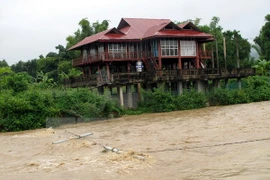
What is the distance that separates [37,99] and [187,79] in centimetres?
1269

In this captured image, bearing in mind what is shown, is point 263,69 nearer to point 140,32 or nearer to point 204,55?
point 204,55

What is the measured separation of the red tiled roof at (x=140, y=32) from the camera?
108 ft

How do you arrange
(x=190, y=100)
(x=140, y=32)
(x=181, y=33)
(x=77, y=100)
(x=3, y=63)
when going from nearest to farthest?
1. (x=77, y=100)
2. (x=190, y=100)
3. (x=181, y=33)
4. (x=140, y=32)
5. (x=3, y=63)

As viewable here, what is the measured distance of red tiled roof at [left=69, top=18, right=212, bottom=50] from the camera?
32875 mm

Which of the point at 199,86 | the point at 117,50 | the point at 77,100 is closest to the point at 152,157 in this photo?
the point at 77,100

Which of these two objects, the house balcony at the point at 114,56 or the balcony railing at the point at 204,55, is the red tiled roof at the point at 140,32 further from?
the balcony railing at the point at 204,55

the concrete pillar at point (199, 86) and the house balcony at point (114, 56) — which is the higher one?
the house balcony at point (114, 56)

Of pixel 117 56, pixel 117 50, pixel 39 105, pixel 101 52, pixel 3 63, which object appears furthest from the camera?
pixel 3 63

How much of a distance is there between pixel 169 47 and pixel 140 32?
11.6ft

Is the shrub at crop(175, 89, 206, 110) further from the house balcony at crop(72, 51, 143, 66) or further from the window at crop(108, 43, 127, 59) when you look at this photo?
the window at crop(108, 43, 127, 59)

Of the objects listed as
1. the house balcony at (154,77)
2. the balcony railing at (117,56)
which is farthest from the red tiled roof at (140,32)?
the house balcony at (154,77)

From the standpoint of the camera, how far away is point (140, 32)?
116 ft

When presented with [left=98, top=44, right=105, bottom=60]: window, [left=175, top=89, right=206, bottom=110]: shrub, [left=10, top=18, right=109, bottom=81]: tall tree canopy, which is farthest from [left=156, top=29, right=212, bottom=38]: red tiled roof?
[left=10, top=18, right=109, bottom=81]: tall tree canopy

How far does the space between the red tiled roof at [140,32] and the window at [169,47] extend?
0.81 metres
